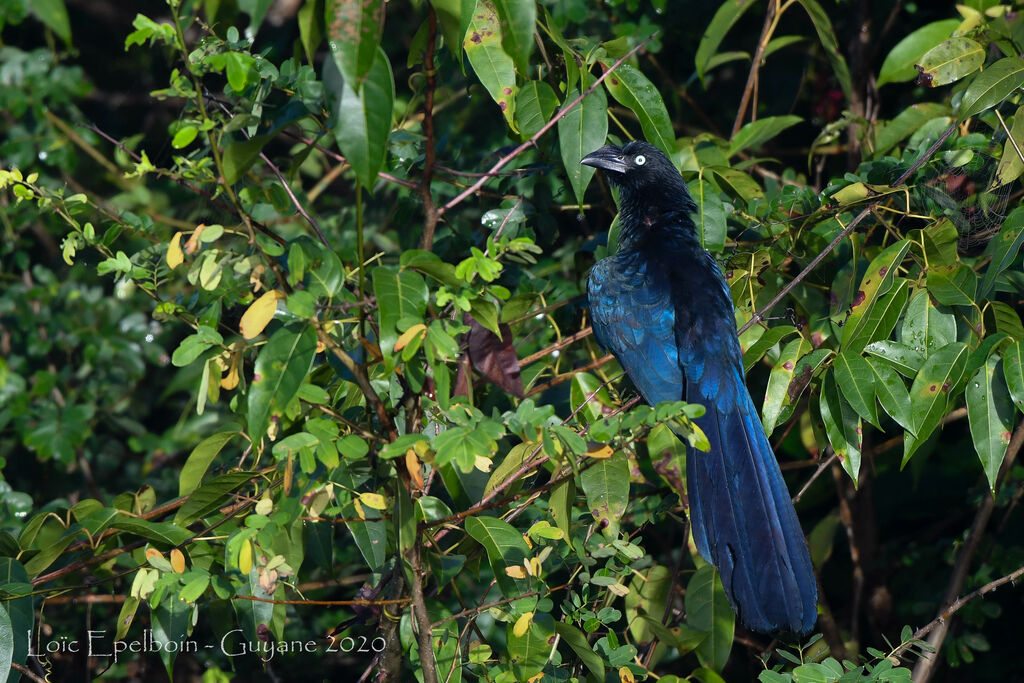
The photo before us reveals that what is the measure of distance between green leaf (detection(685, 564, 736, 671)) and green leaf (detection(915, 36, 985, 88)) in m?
1.52

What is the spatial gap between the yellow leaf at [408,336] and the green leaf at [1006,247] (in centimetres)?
134

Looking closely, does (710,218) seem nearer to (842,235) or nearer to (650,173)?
(842,235)

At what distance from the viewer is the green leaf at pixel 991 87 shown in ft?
6.88

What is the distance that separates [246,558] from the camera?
5.42 feet

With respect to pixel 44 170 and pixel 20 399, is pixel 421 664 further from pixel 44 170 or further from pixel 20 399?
pixel 44 170

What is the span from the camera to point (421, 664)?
6.38 feet

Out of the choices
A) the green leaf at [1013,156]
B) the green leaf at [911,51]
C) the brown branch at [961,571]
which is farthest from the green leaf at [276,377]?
the green leaf at [911,51]

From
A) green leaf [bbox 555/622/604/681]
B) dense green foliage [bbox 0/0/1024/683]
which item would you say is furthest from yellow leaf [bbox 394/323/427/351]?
green leaf [bbox 555/622/604/681]

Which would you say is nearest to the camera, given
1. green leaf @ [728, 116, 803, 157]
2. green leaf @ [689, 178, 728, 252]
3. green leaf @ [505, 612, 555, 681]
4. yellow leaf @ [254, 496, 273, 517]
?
yellow leaf @ [254, 496, 273, 517]

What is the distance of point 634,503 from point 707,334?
0.60 metres

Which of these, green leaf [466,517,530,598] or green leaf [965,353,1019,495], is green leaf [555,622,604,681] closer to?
green leaf [466,517,530,598]

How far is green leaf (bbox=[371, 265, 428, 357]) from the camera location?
1.64 meters

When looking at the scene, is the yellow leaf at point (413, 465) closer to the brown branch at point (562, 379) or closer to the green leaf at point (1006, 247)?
the brown branch at point (562, 379)

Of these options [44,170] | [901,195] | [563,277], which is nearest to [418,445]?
[901,195]
